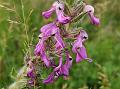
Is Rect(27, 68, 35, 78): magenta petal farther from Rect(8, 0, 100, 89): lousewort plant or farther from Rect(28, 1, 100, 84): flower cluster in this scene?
Rect(28, 1, 100, 84): flower cluster

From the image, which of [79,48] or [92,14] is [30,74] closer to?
[79,48]

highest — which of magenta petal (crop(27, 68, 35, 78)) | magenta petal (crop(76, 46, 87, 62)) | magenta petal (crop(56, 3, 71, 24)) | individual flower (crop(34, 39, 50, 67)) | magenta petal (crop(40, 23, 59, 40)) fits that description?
magenta petal (crop(56, 3, 71, 24))

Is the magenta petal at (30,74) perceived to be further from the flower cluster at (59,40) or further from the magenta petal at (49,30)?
the magenta petal at (49,30)

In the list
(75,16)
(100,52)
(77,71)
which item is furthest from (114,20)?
(75,16)

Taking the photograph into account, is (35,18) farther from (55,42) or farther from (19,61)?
(55,42)

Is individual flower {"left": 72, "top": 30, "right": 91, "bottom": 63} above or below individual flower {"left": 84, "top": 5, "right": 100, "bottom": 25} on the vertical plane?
below

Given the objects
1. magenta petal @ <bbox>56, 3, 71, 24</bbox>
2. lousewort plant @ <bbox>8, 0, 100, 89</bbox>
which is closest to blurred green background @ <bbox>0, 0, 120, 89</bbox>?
lousewort plant @ <bbox>8, 0, 100, 89</bbox>

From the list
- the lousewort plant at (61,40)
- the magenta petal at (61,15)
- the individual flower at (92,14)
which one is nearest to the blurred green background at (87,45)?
the lousewort plant at (61,40)

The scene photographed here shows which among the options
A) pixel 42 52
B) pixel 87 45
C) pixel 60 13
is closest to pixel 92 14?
pixel 60 13
